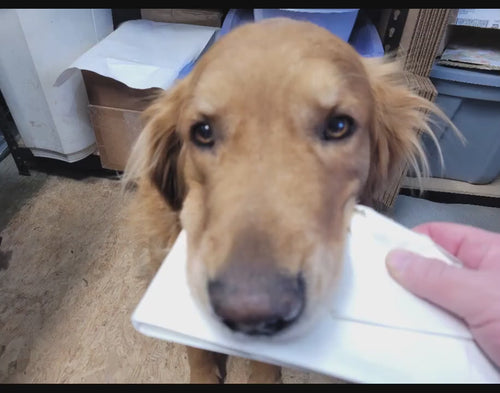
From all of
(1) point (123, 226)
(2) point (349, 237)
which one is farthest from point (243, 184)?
(1) point (123, 226)

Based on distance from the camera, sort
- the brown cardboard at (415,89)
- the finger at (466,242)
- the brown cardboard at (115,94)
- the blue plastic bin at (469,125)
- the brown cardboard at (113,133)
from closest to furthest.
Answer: the finger at (466,242) → the brown cardboard at (415,89) → the brown cardboard at (115,94) → the brown cardboard at (113,133) → the blue plastic bin at (469,125)

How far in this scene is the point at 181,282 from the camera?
58cm

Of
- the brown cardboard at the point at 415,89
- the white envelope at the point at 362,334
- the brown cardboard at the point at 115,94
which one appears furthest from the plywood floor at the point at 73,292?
the brown cardboard at the point at 415,89

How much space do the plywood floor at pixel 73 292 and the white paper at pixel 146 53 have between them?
43 centimetres

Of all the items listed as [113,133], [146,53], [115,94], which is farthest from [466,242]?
[113,133]

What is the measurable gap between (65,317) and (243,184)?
50 cm

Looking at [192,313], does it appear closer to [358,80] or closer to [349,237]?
[349,237]

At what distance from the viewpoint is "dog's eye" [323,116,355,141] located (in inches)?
32.0

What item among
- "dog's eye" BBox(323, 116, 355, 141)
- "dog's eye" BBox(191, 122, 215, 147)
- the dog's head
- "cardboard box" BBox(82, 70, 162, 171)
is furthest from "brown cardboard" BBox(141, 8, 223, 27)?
"dog's eye" BBox(323, 116, 355, 141)

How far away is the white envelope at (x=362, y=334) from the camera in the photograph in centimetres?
52

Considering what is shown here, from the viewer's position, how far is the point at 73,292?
3.12 feet

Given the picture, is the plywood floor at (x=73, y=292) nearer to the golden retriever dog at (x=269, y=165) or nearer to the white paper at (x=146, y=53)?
the golden retriever dog at (x=269, y=165)

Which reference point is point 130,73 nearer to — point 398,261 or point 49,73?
point 49,73

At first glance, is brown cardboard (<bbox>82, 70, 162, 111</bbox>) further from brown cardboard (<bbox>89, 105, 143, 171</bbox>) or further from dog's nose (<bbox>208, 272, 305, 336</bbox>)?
dog's nose (<bbox>208, 272, 305, 336</bbox>)
